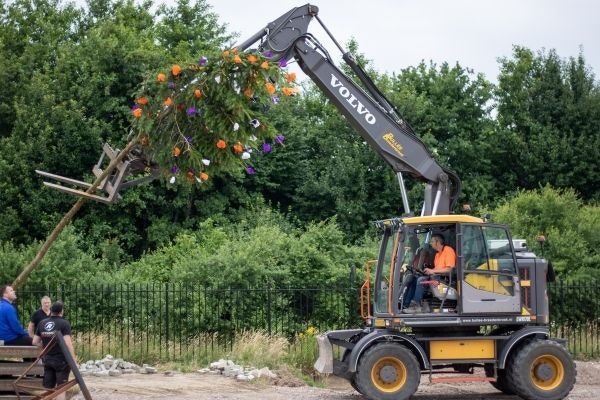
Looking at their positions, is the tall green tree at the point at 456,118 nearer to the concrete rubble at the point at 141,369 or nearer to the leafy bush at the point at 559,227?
the leafy bush at the point at 559,227

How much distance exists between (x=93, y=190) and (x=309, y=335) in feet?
29.7

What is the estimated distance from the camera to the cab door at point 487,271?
1612 cm

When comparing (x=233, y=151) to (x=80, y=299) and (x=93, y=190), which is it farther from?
(x=80, y=299)

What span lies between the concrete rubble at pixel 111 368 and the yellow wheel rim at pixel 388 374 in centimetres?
581

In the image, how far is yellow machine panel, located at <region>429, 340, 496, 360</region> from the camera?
16.4 meters

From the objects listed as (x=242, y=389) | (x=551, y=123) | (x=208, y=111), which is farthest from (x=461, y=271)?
(x=551, y=123)

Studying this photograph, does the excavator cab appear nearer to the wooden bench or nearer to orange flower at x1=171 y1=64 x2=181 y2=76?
orange flower at x1=171 y1=64 x2=181 y2=76

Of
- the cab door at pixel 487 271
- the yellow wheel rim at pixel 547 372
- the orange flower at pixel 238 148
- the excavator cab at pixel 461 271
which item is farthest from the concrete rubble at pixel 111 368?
the yellow wheel rim at pixel 547 372

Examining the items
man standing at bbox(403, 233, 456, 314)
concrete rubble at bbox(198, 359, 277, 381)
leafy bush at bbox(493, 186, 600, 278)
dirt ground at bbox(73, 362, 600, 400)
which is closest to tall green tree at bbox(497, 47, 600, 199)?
leafy bush at bbox(493, 186, 600, 278)

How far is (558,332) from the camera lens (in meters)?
25.0

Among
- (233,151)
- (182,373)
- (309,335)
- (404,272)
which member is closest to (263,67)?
(233,151)

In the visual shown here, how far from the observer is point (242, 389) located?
18078mm

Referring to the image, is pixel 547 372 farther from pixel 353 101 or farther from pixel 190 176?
pixel 190 176

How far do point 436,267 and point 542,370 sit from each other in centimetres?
236
